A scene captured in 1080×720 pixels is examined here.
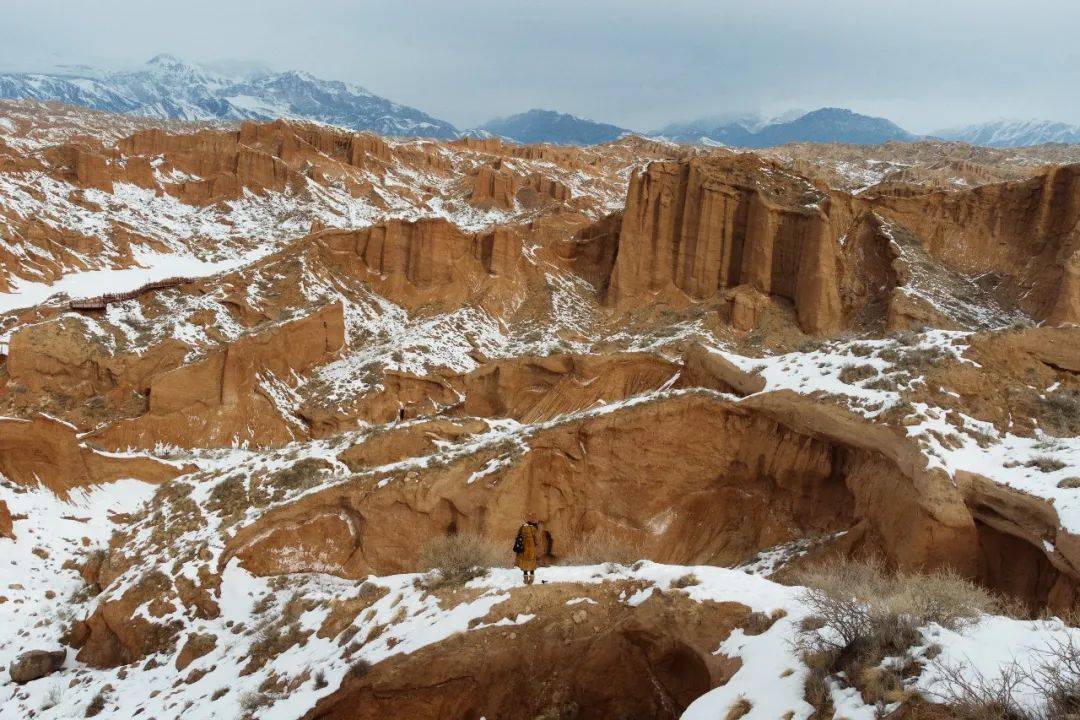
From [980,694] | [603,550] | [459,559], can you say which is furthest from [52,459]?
[980,694]

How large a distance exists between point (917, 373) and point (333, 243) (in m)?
41.4

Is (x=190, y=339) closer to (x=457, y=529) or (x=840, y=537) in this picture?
(x=457, y=529)

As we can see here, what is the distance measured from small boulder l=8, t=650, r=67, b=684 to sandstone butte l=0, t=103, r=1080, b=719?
8cm

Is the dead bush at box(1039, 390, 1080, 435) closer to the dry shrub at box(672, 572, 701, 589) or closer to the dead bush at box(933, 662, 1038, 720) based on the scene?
the dry shrub at box(672, 572, 701, 589)

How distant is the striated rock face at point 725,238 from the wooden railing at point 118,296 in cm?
2958

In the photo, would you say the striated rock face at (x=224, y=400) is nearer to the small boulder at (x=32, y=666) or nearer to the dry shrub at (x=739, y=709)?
A: the small boulder at (x=32, y=666)

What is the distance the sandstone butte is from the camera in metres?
10.4

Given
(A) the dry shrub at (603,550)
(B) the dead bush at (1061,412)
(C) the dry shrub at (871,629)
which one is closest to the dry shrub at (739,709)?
(C) the dry shrub at (871,629)

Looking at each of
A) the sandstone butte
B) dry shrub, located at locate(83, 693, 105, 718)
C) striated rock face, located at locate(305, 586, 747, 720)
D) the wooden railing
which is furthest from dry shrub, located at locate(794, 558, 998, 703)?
the wooden railing

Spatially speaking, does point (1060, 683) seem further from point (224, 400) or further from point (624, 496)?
point (224, 400)

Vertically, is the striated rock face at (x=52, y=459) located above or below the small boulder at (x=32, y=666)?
above

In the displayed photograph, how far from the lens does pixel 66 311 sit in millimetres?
36906

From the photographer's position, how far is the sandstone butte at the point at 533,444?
10359 mm

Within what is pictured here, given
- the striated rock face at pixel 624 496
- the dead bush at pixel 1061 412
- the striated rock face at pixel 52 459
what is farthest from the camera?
the striated rock face at pixel 52 459
